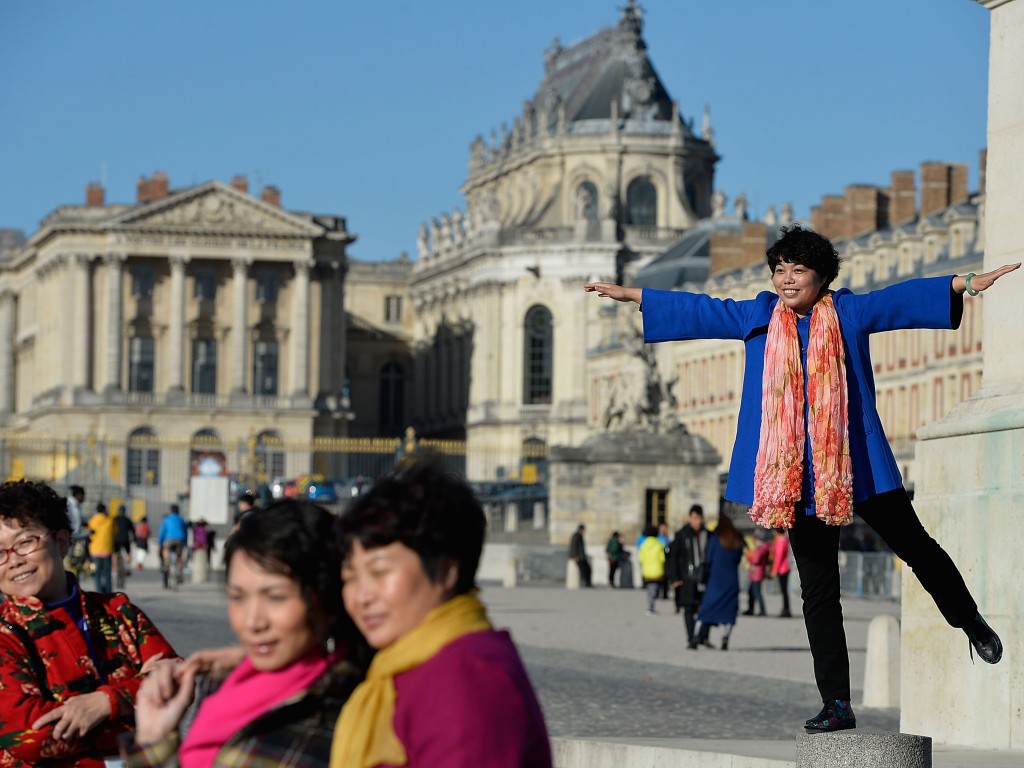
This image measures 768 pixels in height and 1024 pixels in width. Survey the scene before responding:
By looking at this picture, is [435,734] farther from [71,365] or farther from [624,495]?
[71,365]

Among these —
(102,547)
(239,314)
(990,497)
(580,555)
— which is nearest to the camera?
(990,497)

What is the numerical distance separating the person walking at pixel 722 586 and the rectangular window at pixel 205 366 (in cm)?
8592

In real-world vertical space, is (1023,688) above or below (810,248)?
below

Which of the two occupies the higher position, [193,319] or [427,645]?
[193,319]

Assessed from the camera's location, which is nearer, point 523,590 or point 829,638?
point 829,638

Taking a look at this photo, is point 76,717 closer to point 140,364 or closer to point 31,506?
point 31,506

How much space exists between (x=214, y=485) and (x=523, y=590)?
5.11m

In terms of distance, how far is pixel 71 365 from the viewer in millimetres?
106812

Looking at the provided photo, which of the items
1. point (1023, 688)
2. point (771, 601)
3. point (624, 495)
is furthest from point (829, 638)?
point (624, 495)

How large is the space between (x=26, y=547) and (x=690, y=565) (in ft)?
66.5

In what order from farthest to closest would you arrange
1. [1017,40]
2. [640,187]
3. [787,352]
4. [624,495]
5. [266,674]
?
[640,187] < [624,495] < [1017,40] < [787,352] < [266,674]

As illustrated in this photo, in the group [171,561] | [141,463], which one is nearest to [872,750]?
[171,561]

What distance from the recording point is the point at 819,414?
741cm

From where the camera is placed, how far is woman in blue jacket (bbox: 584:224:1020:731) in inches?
292
